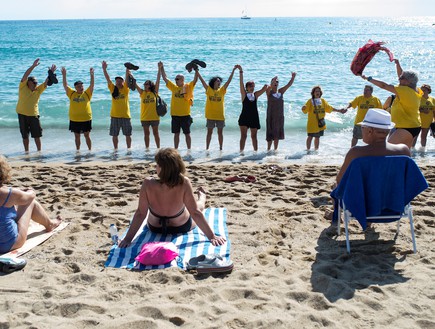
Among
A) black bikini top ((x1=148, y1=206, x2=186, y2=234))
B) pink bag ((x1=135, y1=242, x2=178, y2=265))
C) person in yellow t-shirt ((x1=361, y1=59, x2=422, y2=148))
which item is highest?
person in yellow t-shirt ((x1=361, y1=59, x2=422, y2=148))

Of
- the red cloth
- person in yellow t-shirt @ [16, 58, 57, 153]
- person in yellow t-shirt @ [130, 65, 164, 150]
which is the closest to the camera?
the red cloth

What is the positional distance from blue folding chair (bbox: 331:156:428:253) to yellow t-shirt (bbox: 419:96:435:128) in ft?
19.4

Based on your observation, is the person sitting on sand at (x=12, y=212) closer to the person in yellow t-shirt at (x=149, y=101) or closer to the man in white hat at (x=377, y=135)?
the man in white hat at (x=377, y=135)

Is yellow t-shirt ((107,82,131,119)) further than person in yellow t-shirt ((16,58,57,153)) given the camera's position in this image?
Yes

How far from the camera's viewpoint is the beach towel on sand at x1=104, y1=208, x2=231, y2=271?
15.5 ft

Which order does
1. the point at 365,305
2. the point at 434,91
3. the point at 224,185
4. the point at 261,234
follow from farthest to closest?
the point at 434,91 < the point at 224,185 < the point at 261,234 < the point at 365,305

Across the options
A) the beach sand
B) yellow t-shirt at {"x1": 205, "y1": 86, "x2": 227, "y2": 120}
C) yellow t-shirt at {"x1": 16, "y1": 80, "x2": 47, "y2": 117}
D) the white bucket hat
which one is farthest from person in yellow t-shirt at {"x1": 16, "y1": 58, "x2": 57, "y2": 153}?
the white bucket hat

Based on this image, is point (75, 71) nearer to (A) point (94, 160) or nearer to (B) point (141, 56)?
(B) point (141, 56)

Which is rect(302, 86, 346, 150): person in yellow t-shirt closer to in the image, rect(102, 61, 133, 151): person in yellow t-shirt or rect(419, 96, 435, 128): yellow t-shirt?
rect(419, 96, 435, 128): yellow t-shirt

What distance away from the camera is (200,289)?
4.15 metres

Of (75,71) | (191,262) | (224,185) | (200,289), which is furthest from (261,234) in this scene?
(75,71)

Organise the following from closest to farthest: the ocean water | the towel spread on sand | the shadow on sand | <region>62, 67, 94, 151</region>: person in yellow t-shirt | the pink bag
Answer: the shadow on sand < the pink bag < the towel spread on sand < <region>62, 67, 94, 151</region>: person in yellow t-shirt < the ocean water

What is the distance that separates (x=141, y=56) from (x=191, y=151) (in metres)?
26.3

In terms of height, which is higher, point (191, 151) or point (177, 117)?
point (177, 117)
